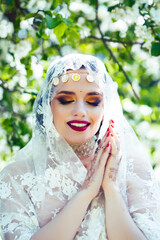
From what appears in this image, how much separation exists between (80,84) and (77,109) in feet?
0.54

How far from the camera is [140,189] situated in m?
2.45

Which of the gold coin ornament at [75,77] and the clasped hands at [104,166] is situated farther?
the gold coin ornament at [75,77]

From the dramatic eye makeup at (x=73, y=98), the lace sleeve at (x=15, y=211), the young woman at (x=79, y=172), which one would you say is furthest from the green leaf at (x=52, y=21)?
the lace sleeve at (x=15, y=211)

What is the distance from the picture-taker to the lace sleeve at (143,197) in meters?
2.28

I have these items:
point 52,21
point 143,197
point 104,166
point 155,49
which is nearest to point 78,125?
point 104,166

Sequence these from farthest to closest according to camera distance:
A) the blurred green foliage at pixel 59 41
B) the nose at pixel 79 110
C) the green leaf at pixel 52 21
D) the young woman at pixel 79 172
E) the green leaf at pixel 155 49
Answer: the blurred green foliage at pixel 59 41 < the green leaf at pixel 155 49 < the green leaf at pixel 52 21 < the nose at pixel 79 110 < the young woman at pixel 79 172

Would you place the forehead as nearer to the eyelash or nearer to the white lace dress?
the eyelash

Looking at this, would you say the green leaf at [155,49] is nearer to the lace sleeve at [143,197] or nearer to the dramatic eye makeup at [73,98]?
the dramatic eye makeup at [73,98]

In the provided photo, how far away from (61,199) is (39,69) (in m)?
1.41

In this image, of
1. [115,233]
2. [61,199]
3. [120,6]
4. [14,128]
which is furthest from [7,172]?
[120,6]

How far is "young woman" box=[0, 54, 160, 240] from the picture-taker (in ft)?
7.34

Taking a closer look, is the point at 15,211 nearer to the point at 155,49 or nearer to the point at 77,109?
the point at 77,109

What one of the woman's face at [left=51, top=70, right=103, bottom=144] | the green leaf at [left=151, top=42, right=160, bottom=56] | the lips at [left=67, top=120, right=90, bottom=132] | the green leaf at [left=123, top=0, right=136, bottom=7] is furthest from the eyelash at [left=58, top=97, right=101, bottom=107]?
the green leaf at [left=123, top=0, right=136, bottom=7]

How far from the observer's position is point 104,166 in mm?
2330
